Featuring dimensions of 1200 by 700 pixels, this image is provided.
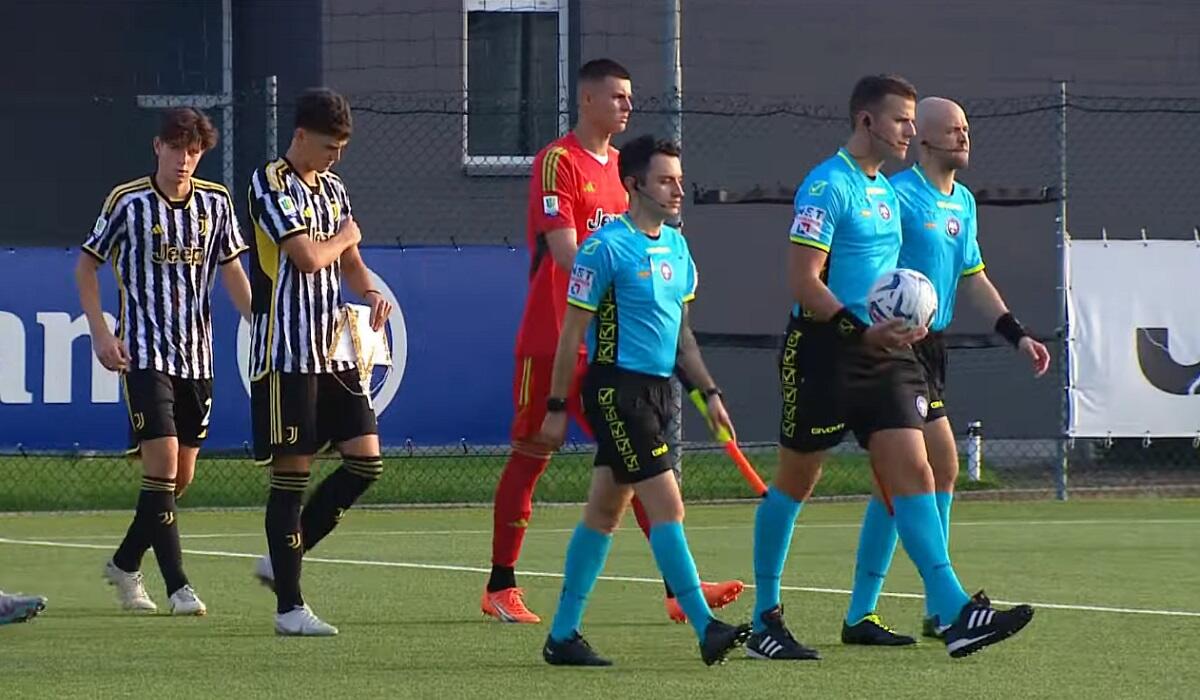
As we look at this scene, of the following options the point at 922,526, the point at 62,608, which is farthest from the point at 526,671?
the point at 62,608

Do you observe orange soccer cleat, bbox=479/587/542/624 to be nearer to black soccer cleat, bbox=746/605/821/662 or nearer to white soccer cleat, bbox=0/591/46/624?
black soccer cleat, bbox=746/605/821/662

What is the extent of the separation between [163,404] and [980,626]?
349cm

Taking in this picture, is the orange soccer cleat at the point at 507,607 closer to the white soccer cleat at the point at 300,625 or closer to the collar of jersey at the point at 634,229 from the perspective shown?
the white soccer cleat at the point at 300,625

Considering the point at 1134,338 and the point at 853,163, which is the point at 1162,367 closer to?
the point at 1134,338

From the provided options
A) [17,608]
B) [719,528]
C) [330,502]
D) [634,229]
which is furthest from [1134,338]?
[17,608]

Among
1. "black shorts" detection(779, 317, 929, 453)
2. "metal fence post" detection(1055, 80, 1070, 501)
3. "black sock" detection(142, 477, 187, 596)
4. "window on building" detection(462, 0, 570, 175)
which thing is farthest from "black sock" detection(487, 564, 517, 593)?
"window on building" detection(462, 0, 570, 175)

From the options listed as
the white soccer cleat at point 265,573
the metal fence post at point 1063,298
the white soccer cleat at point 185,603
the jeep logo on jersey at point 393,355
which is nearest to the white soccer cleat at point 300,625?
the white soccer cleat at point 265,573

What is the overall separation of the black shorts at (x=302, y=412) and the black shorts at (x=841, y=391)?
173cm

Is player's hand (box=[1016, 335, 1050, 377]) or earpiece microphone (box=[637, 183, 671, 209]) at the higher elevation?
earpiece microphone (box=[637, 183, 671, 209])

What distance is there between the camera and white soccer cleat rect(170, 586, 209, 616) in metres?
9.18

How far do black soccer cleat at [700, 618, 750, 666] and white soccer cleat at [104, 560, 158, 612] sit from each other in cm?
292

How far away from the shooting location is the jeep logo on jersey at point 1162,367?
15203 mm

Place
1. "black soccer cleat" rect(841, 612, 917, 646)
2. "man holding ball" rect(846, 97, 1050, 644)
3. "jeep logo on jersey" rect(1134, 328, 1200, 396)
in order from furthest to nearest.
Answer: "jeep logo on jersey" rect(1134, 328, 1200, 396) < "man holding ball" rect(846, 97, 1050, 644) < "black soccer cleat" rect(841, 612, 917, 646)

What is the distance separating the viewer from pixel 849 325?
308 inches
